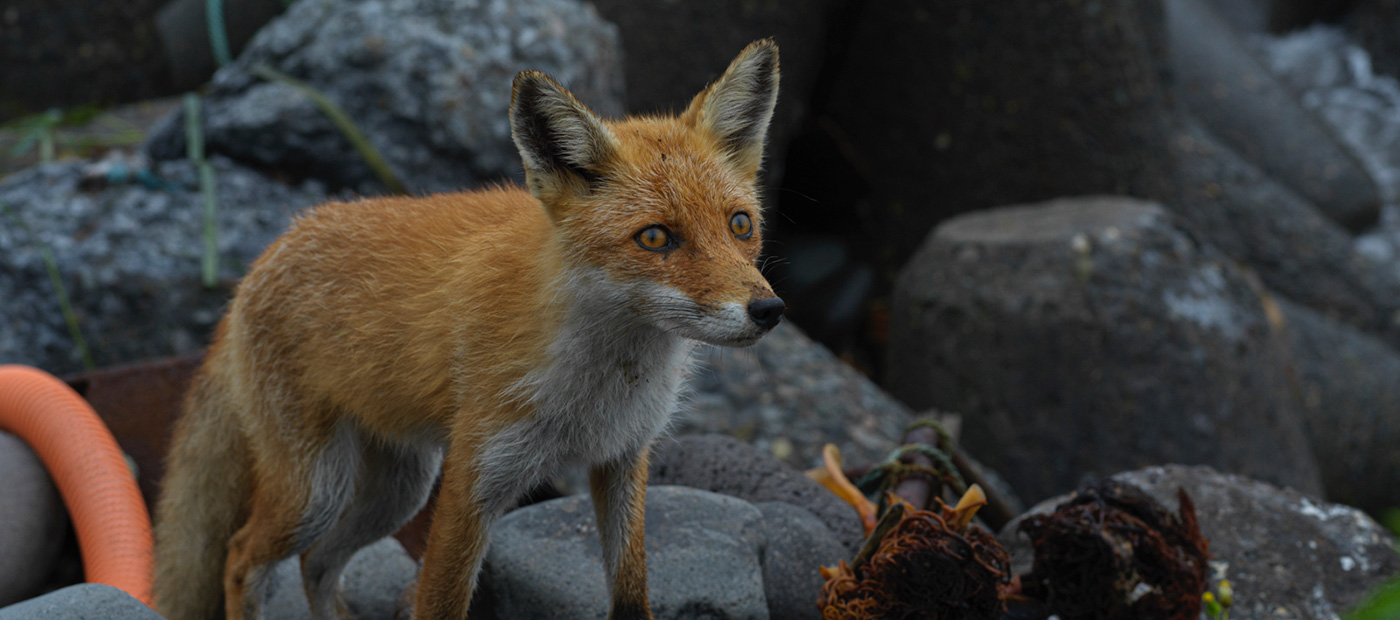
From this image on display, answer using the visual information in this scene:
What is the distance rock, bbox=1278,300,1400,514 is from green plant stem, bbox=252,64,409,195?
6.84 meters

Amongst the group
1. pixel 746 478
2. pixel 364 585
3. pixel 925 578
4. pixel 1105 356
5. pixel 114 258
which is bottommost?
pixel 1105 356

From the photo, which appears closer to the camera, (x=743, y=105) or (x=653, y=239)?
(x=653, y=239)

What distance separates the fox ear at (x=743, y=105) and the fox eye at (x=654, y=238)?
406 millimetres

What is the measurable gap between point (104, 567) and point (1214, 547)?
397 cm

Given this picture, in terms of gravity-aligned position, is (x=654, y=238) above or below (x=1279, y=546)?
above

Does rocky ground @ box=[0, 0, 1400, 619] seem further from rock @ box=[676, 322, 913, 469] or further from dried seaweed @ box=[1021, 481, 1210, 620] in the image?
dried seaweed @ box=[1021, 481, 1210, 620]

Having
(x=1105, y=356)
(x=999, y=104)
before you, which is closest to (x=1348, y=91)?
(x=999, y=104)

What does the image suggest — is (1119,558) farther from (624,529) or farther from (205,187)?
(205,187)

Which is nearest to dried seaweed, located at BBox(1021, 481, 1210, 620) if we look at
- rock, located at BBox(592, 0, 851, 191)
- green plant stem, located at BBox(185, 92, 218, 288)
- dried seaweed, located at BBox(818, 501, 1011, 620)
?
dried seaweed, located at BBox(818, 501, 1011, 620)

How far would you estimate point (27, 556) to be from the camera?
11.4ft

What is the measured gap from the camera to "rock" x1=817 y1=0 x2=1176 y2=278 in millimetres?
7160

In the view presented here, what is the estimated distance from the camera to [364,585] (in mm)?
3477

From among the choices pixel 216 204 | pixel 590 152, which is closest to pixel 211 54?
pixel 216 204

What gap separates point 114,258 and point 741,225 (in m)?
3.75
